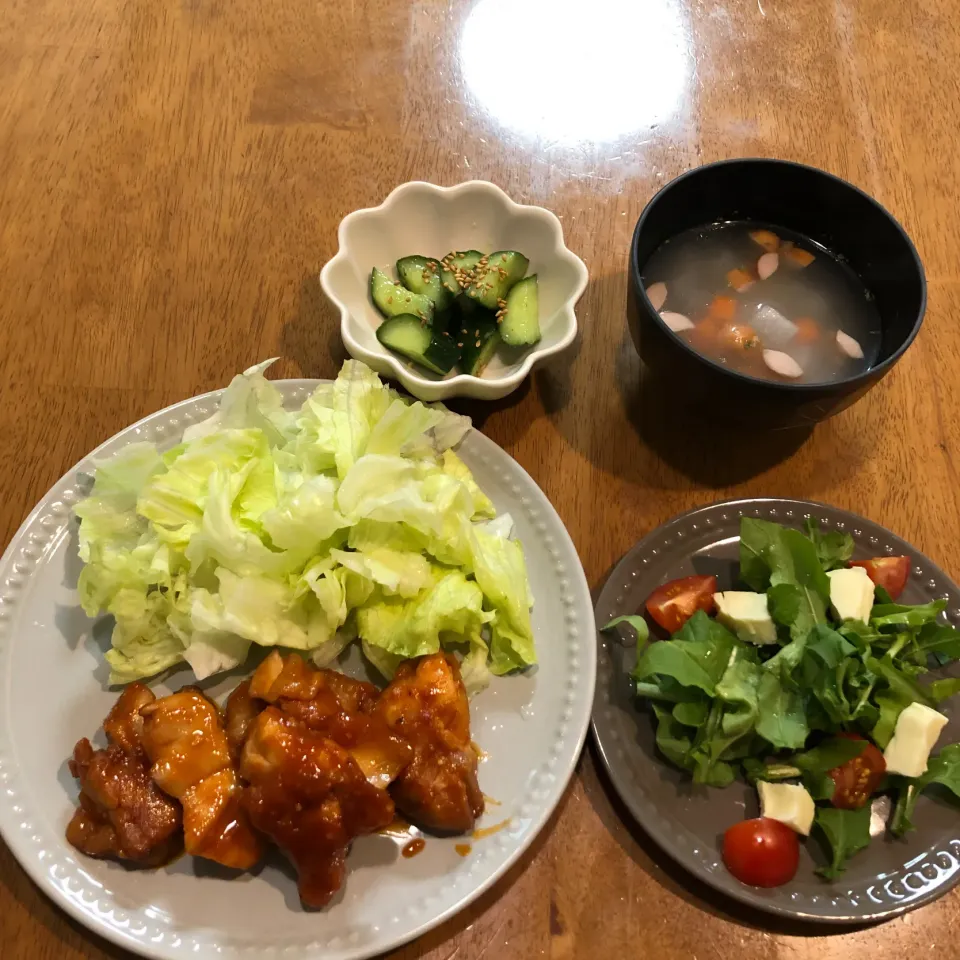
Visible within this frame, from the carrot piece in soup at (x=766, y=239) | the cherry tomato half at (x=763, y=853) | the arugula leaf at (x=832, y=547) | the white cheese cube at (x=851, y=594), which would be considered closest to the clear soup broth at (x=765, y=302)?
the carrot piece in soup at (x=766, y=239)

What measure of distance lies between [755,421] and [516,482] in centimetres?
53

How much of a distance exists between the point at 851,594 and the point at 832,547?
156 mm

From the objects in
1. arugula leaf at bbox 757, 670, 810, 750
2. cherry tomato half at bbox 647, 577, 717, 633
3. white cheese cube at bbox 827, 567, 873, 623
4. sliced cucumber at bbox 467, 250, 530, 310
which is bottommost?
arugula leaf at bbox 757, 670, 810, 750

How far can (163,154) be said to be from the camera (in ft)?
7.39

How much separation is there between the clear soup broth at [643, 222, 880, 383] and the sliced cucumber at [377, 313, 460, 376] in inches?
19.3

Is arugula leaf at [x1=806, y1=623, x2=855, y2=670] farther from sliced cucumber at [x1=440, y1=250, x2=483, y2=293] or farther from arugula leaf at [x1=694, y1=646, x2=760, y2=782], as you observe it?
sliced cucumber at [x1=440, y1=250, x2=483, y2=293]

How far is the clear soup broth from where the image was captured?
178 cm

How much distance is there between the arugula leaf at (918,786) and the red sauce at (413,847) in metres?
0.86

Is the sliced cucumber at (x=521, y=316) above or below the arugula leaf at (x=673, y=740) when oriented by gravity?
above

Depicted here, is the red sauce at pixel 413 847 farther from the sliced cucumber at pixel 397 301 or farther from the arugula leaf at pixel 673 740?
the sliced cucumber at pixel 397 301

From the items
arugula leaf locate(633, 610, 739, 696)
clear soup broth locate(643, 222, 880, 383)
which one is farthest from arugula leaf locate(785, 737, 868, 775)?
clear soup broth locate(643, 222, 880, 383)

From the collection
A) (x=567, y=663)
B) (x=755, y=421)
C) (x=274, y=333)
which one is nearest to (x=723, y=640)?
(x=567, y=663)

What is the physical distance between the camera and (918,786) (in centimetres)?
147

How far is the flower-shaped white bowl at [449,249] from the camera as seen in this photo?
5.74 ft
